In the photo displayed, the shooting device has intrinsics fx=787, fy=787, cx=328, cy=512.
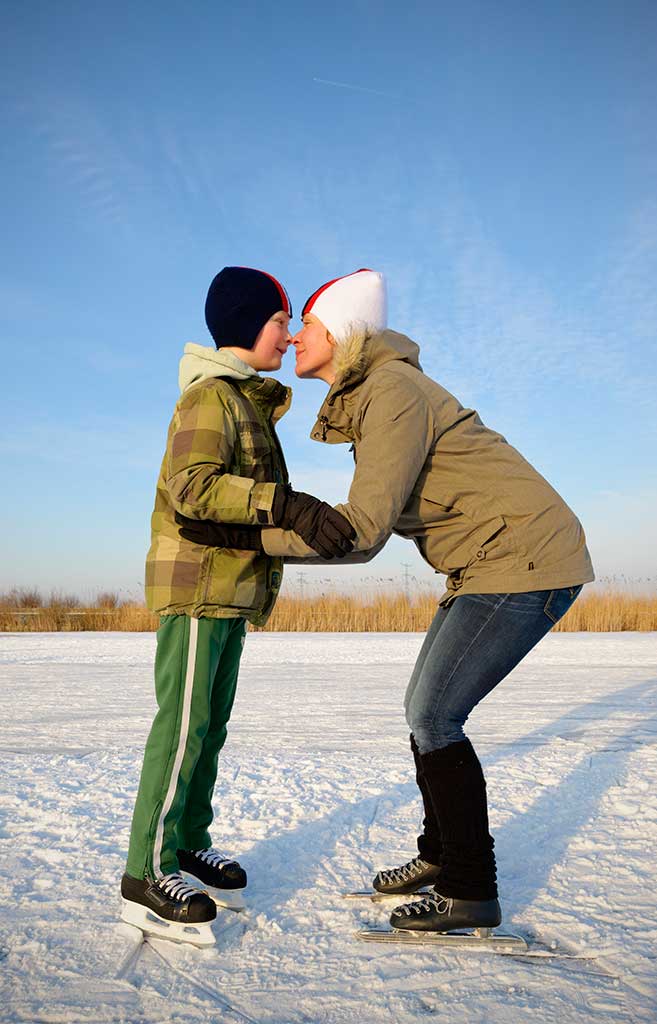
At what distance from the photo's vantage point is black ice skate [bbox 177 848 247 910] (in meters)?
2.11

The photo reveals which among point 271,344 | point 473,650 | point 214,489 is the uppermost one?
point 271,344

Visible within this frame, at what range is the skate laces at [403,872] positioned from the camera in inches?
85.9

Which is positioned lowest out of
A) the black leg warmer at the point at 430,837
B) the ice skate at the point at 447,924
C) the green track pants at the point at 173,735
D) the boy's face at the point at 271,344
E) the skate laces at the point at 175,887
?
the ice skate at the point at 447,924

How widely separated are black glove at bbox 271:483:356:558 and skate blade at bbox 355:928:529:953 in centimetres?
93

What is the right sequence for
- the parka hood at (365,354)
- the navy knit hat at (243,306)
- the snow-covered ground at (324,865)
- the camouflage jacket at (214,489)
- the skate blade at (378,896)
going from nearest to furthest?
1. the snow-covered ground at (324,865)
2. the camouflage jacket at (214,489)
3. the parka hood at (365,354)
4. the skate blade at (378,896)
5. the navy knit hat at (243,306)

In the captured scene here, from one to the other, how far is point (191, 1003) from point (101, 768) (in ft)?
6.70

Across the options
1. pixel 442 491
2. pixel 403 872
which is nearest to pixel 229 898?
pixel 403 872

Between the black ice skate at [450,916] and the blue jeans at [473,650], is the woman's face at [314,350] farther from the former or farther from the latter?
the black ice skate at [450,916]

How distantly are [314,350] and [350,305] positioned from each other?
0.16m

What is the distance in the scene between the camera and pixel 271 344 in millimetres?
2324

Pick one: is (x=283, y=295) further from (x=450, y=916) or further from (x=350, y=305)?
(x=450, y=916)

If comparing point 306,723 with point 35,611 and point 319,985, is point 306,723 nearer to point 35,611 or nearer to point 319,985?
point 319,985

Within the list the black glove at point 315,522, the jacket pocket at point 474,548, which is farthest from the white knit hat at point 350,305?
the jacket pocket at point 474,548

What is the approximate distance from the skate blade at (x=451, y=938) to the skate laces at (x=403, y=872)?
9.4 inches
